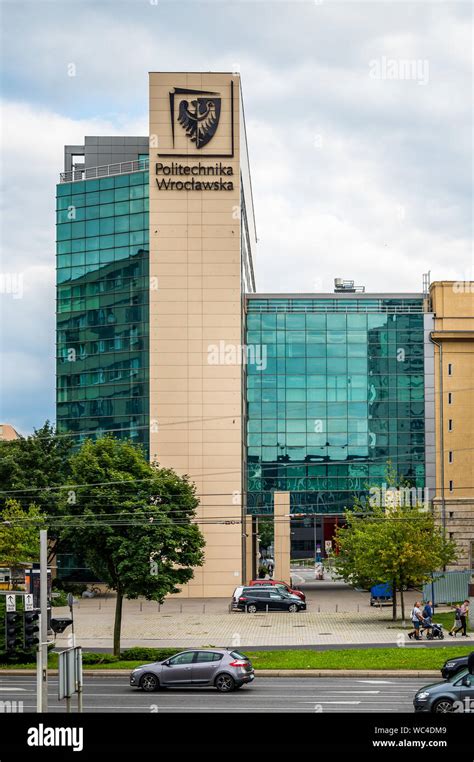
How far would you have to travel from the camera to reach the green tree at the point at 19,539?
150 feet

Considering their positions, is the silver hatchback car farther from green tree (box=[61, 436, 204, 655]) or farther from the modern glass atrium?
the modern glass atrium

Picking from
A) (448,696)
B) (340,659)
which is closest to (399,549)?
(340,659)

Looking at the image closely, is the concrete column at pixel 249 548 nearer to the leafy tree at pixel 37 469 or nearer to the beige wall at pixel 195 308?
the beige wall at pixel 195 308

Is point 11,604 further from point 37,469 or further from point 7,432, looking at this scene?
point 7,432

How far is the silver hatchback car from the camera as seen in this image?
1094 inches

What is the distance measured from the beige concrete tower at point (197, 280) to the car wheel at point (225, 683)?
1579 inches

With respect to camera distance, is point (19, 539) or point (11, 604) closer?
point (11, 604)

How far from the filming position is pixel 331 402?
70.3 meters

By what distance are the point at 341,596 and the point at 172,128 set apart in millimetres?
34462

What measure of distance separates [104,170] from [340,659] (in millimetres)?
53077

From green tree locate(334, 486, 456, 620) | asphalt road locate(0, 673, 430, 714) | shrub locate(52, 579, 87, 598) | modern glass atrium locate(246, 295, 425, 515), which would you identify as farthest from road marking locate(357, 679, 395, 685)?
shrub locate(52, 579, 87, 598)

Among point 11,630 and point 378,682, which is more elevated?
point 11,630

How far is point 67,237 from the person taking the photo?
74312mm
